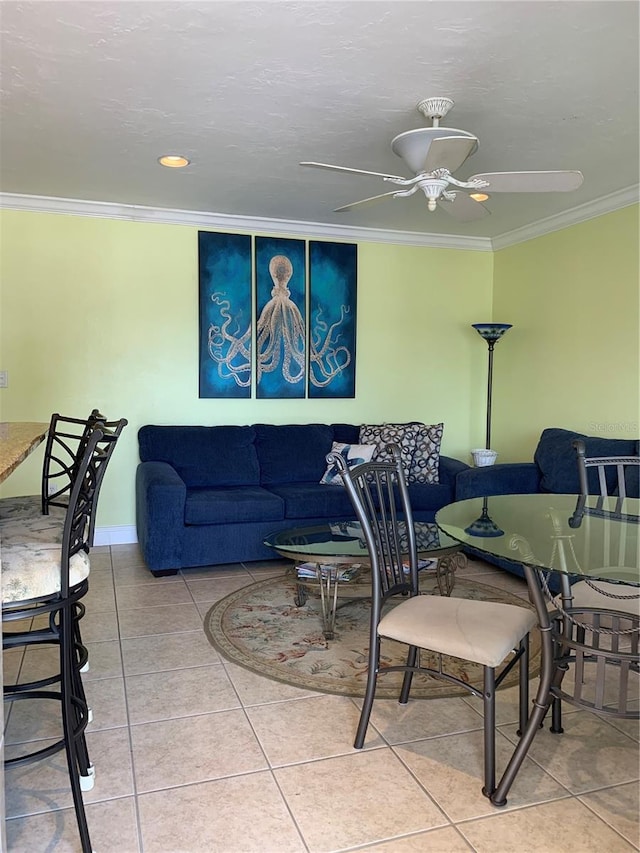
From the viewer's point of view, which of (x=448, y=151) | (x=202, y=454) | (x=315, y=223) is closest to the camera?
(x=448, y=151)

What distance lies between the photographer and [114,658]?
113 inches

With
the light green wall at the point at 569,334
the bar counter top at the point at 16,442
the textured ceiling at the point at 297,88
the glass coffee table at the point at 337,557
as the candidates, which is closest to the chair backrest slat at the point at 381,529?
the glass coffee table at the point at 337,557

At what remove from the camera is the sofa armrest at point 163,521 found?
3875 mm

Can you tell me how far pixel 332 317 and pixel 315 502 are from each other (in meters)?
1.68

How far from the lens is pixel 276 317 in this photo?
5035 millimetres

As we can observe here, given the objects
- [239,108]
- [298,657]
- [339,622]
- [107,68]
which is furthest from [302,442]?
[107,68]

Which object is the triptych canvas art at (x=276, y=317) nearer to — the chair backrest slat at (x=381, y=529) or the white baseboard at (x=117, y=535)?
the white baseboard at (x=117, y=535)

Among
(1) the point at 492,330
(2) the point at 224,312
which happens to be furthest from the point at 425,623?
(1) the point at 492,330

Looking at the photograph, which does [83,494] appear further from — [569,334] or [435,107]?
[569,334]

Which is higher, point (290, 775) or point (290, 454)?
point (290, 454)

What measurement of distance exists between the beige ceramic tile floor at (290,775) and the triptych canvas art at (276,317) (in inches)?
102

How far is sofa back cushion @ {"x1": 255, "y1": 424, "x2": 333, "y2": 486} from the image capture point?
15.6 feet

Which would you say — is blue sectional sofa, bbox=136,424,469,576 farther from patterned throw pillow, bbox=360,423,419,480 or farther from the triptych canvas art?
the triptych canvas art

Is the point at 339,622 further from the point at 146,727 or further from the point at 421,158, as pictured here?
the point at 421,158
